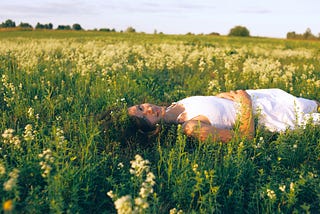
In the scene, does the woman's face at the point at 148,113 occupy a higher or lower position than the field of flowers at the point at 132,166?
higher

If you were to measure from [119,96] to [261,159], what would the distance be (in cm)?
290

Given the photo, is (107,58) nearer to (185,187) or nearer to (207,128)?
(207,128)

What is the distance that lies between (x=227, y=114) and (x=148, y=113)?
3.96 ft

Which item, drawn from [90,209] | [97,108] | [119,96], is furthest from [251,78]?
[90,209]

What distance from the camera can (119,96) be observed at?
6168 millimetres

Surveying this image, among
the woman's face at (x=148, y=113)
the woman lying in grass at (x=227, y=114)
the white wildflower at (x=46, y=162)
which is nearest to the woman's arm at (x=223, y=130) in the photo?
the woman lying in grass at (x=227, y=114)

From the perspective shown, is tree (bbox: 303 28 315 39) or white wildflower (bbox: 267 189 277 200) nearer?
white wildflower (bbox: 267 189 277 200)

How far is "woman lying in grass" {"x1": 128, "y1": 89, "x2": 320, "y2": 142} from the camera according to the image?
4617 mm

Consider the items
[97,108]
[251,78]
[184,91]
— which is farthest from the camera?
[251,78]

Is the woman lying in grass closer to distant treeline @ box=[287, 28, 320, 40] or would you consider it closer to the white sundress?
the white sundress

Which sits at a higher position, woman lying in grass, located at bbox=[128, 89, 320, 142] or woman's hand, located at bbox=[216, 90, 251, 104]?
woman's hand, located at bbox=[216, 90, 251, 104]

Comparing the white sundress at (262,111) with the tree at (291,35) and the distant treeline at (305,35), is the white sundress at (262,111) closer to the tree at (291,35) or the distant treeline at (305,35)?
the distant treeline at (305,35)

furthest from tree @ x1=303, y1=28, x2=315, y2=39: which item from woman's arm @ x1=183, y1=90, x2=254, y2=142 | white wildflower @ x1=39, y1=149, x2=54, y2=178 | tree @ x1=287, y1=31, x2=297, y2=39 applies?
white wildflower @ x1=39, y1=149, x2=54, y2=178

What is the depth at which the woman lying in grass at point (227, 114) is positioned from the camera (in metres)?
4.62
